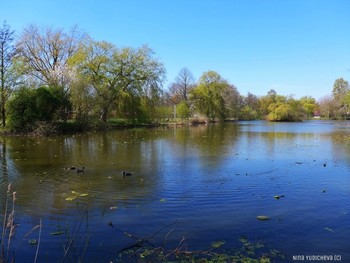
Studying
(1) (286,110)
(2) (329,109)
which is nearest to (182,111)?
(1) (286,110)


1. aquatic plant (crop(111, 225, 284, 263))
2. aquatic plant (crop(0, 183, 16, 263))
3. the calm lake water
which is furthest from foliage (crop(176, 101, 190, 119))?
aquatic plant (crop(111, 225, 284, 263))

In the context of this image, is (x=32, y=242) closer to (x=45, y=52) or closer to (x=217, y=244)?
(x=217, y=244)

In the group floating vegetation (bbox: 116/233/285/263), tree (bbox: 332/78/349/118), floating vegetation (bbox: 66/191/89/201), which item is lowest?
floating vegetation (bbox: 116/233/285/263)

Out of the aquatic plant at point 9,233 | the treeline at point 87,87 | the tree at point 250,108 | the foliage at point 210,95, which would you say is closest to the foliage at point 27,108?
the treeline at point 87,87

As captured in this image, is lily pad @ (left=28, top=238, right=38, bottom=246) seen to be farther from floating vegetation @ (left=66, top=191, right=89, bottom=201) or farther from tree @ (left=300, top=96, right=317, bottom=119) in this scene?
tree @ (left=300, top=96, right=317, bottom=119)

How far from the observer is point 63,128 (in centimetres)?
2778

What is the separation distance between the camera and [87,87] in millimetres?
32250

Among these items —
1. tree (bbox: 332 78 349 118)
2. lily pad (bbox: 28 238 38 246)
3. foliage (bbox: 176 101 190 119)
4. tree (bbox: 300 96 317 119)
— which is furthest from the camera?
tree (bbox: 300 96 317 119)

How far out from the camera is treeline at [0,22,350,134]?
86.9 ft

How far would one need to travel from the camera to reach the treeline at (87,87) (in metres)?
26.5

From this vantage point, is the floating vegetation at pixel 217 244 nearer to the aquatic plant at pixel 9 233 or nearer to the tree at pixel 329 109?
the aquatic plant at pixel 9 233

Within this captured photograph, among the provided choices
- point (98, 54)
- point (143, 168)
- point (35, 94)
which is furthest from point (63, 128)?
point (143, 168)

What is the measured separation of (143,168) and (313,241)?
7.00m

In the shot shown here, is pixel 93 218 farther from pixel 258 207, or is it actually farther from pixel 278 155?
pixel 278 155
